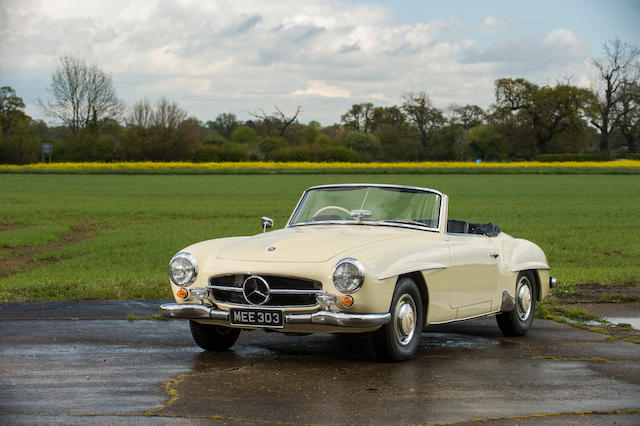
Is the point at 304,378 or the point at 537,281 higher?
the point at 537,281

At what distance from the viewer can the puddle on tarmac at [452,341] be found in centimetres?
768

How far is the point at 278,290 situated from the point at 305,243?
576mm

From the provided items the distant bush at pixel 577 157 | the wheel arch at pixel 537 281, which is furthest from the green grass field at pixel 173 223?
the distant bush at pixel 577 157

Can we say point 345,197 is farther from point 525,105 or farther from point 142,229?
point 525,105

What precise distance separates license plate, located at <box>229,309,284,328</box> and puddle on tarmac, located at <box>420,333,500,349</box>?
5.80 feet

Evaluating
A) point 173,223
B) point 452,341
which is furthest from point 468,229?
point 173,223

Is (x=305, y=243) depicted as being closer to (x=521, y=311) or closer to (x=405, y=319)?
(x=405, y=319)

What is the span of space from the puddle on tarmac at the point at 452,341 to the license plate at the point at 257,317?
1.77 m

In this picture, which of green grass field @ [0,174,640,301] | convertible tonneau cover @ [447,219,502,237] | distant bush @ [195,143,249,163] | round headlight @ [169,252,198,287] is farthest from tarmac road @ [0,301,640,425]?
distant bush @ [195,143,249,163]

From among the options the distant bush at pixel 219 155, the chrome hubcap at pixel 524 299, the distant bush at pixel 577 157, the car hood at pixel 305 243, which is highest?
the distant bush at pixel 577 157

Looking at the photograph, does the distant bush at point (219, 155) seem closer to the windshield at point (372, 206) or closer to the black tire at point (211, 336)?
the windshield at point (372, 206)

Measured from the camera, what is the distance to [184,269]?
7.07 metres

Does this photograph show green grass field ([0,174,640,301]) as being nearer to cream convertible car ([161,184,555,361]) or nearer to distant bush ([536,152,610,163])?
cream convertible car ([161,184,555,361])

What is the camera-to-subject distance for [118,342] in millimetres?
7645
